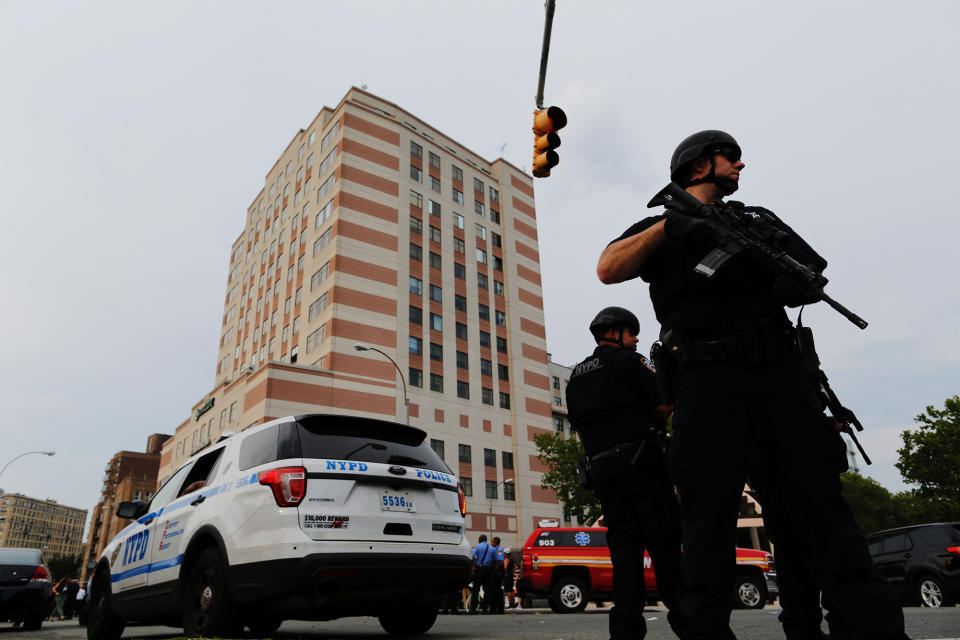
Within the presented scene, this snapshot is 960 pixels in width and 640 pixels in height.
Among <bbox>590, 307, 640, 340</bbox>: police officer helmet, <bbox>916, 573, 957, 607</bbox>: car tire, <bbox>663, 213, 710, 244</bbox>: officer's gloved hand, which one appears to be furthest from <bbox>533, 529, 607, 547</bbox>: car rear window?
<bbox>663, 213, 710, 244</bbox>: officer's gloved hand

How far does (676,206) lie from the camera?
100 inches

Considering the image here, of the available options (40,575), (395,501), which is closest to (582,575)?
(395,501)

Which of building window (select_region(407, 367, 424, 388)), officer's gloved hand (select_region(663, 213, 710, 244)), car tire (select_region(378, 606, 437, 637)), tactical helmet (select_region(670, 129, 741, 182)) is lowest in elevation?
car tire (select_region(378, 606, 437, 637))

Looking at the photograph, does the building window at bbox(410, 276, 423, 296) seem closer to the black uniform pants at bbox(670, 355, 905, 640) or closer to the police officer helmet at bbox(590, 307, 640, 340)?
the police officer helmet at bbox(590, 307, 640, 340)

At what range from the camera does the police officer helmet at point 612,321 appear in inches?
158

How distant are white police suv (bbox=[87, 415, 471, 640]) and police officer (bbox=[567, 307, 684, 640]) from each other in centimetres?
156

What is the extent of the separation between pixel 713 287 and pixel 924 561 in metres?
11.7

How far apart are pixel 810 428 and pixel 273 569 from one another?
11.2 feet

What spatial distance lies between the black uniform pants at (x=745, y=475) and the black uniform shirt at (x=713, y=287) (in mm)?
193

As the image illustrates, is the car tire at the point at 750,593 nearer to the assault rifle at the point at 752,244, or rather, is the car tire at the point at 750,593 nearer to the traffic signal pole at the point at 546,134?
the traffic signal pole at the point at 546,134

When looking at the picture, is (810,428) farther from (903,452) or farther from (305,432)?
(903,452)

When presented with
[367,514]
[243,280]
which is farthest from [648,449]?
[243,280]

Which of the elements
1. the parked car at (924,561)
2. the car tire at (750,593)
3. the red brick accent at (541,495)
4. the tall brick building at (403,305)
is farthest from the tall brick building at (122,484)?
the parked car at (924,561)

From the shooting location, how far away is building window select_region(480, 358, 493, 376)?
154 feet
